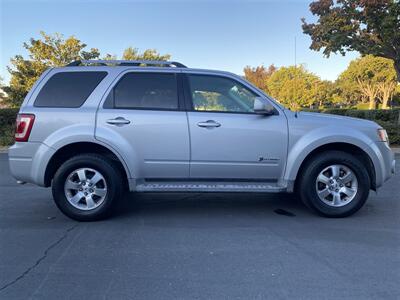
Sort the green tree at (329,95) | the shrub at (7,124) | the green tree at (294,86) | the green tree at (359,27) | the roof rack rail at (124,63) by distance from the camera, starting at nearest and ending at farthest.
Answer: the roof rack rail at (124,63) < the green tree at (359,27) < the shrub at (7,124) < the green tree at (294,86) < the green tree at (329,95)

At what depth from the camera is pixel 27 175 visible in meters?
5.25

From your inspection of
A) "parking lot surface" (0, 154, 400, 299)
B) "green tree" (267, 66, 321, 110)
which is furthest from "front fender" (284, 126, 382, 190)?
"green tree" (267, 66, 321, 110)

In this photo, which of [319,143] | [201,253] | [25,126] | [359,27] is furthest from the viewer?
[359,27]

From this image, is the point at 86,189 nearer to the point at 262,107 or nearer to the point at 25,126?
the point at 25,126

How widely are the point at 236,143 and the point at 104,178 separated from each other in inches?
70.9

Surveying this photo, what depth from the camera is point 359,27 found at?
50.0ft

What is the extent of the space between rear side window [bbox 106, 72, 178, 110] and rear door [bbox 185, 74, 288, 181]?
27 centimetres

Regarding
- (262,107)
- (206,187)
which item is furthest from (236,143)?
(206,187)

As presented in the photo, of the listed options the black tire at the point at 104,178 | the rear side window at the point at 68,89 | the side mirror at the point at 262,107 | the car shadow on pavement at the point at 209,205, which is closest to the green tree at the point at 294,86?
the car shadow on pavement at the point at 209,205

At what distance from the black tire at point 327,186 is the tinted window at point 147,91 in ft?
6.60

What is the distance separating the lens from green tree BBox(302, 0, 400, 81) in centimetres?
1377

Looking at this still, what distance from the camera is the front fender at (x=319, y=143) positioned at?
528 centimetres

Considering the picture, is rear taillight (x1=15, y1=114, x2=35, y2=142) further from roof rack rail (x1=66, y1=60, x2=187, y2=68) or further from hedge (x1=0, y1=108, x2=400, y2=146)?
hedge (x1=0, y1=108, x2=400, y2=146)

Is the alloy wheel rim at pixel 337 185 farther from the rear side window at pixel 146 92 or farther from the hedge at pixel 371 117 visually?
the hedge at pixel 371 117
